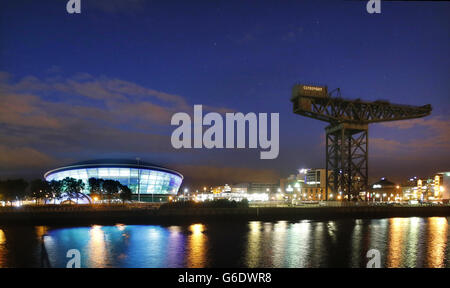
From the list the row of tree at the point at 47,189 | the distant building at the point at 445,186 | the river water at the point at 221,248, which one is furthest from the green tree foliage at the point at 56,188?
the distant building at the point at 445,186

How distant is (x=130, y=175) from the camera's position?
369ft

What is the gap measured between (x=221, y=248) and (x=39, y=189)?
60.7 m

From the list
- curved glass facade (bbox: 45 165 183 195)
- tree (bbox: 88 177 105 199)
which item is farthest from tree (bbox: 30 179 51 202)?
curved glass facade (bbox: 45 165 183 195)

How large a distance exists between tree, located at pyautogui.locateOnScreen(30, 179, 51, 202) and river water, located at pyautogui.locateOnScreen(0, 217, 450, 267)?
37.9 m

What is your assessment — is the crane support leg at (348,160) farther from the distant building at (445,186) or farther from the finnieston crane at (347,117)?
the distant building at (445,186)

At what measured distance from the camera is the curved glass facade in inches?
4355

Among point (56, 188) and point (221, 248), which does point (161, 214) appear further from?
point (56, 188)

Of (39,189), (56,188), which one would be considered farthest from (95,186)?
(39,189)

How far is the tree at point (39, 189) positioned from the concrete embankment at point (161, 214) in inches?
881

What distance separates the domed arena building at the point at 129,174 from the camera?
111 meters

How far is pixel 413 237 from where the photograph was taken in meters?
35.8
